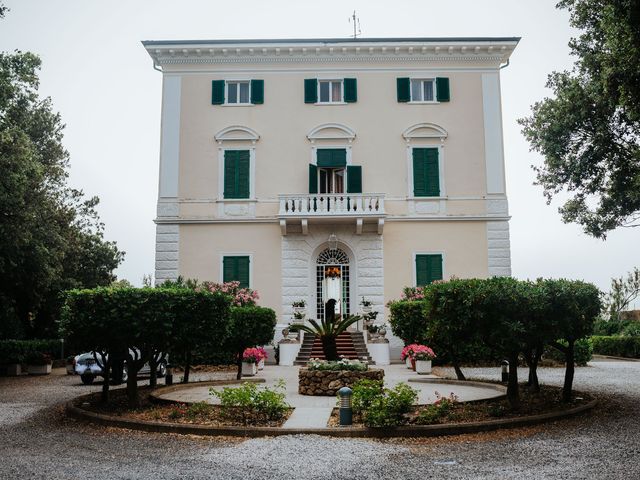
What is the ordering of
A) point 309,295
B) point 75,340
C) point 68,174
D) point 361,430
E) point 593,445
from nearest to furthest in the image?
point 593,445 → point 361,430 → point 75,340 → point 309,295 → point 68,174

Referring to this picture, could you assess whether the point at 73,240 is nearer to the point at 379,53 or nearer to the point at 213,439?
the point at 379,53

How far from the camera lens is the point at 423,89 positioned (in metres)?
25.2

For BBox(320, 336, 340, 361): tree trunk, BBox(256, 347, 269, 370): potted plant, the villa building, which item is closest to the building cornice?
the villa building

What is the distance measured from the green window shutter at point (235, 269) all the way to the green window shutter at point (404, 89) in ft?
28.6

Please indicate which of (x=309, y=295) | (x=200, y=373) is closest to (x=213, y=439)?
(x=200, y=373)

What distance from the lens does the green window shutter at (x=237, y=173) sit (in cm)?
2447

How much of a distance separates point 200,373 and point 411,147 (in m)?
11.8

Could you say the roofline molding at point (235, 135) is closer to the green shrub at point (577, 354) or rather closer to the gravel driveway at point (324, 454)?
the green shrub at point (577, 354)

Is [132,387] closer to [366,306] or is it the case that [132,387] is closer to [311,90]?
[366,306]

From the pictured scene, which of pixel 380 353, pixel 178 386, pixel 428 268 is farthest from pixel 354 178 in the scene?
pixel 178 386

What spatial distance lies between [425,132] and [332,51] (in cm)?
485

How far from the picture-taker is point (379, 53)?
25.0 meters

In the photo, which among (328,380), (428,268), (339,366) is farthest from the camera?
(428,268)

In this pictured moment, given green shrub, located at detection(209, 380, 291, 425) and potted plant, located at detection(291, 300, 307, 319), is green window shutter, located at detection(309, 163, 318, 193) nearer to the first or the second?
potted plant, located at detection(291, 300, 307, 319)
